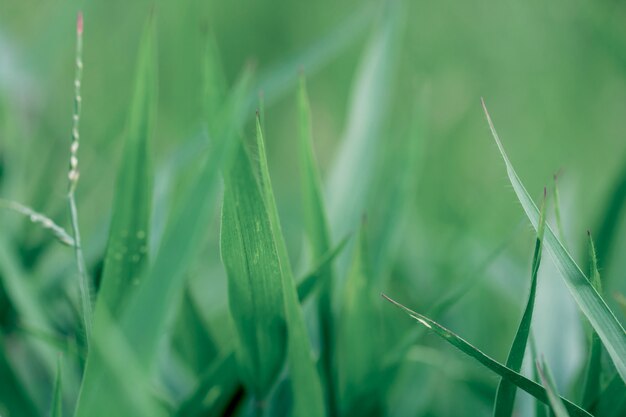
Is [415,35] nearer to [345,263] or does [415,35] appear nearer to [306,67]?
[306,67]

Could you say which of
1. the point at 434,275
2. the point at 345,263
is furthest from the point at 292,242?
the point at 345,263

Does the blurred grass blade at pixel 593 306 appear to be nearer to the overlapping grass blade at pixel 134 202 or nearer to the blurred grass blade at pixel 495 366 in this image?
the blurred grass blade at pixel 495 366

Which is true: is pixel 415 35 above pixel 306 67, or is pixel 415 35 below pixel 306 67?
above

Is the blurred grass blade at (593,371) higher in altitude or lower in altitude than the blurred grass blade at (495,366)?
higher

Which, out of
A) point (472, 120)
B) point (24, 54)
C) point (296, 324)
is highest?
point (472, 120)

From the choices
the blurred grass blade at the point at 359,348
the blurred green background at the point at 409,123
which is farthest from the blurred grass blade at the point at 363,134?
the blurred grass blade at the point at 359,348

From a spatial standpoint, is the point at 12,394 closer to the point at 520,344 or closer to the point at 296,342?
the point at 296,342

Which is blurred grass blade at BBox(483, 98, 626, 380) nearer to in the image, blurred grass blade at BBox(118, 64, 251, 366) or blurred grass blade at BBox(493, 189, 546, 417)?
blurred grass blade at BBox(493, 189, 546, 417)
